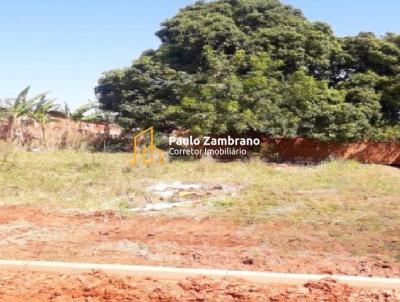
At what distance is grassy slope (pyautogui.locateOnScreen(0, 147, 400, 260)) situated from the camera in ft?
21.0

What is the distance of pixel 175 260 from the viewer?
4.90m

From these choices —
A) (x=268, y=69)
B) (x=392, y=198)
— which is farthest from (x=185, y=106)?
(x=392, y=198)

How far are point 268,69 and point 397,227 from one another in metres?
10.3

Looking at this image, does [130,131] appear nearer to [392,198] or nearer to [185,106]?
[185,106]

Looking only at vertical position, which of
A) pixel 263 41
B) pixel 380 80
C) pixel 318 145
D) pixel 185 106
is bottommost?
pixel 318 145

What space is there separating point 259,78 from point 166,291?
11.7 metres

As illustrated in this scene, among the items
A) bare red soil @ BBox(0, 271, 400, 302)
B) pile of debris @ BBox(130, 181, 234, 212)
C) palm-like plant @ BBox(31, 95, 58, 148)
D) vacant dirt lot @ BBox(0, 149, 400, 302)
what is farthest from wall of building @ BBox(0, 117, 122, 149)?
bare red soil @ BBox(0, 271, 400, 302)

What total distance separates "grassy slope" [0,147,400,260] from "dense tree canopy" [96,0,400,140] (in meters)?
2.06

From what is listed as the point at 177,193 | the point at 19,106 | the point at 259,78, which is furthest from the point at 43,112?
the point at 177,193

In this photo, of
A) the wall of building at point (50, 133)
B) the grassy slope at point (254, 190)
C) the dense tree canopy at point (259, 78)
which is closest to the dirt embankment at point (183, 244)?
the grassy slope at point (254, 190)

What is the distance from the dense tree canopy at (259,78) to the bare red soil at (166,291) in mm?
10473

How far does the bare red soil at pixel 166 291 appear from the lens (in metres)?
3.71

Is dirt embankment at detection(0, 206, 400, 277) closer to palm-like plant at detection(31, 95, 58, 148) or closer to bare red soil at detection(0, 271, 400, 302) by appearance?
bare red soil at detection(0, 271, 400, 302)

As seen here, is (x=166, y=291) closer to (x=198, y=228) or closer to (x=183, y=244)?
(x=183, y=244)
